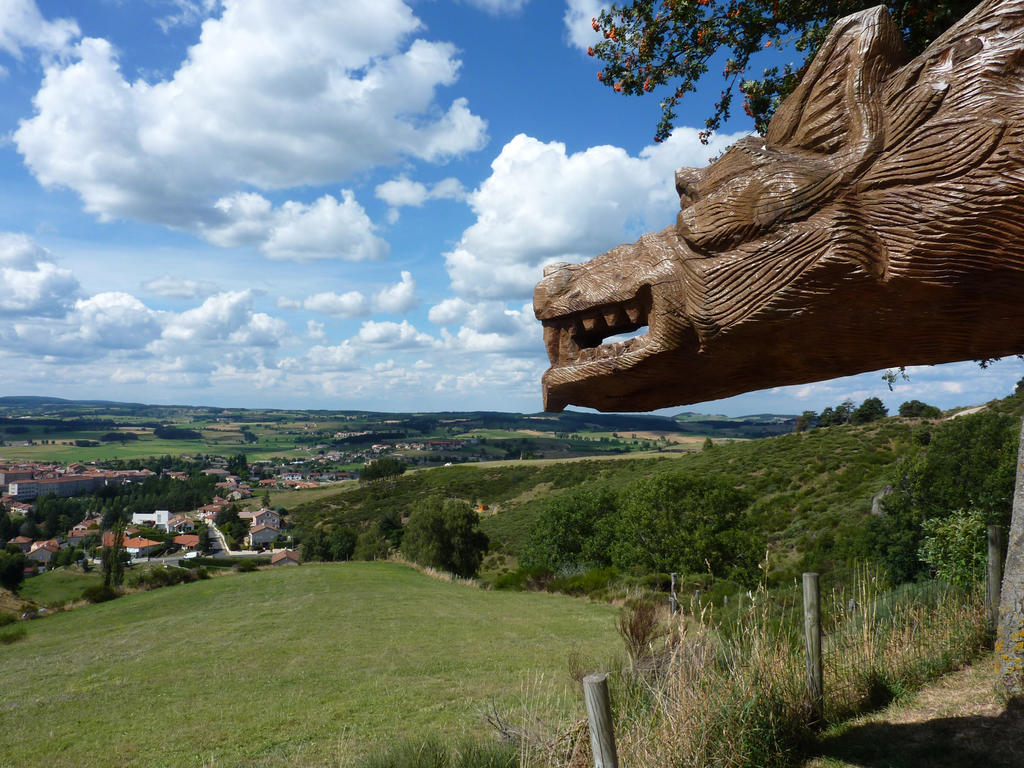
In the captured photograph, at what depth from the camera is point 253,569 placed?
38.0 m

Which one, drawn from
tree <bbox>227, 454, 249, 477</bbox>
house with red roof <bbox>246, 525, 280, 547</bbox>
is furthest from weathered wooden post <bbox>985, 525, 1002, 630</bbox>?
tree <bbox>227, 454, 249, 477</bbox>

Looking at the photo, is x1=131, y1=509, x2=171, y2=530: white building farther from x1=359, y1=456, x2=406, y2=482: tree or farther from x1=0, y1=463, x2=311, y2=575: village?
x1=359, y1=456, x2=406, y2=482: tree

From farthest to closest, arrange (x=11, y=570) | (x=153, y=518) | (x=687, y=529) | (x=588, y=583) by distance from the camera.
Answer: (x=153, y=518) → (x=11, y=570) → (x=687, y=529) → (x=588, y=583)

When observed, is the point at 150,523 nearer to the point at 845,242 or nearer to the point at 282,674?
the point at 282,674

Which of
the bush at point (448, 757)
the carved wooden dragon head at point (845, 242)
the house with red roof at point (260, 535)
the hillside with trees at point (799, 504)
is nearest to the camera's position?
the carved wooden dragon head at point (845, 242)

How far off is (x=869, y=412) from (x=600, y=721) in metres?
54.9

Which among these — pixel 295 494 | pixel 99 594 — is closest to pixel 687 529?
pixel 99 594

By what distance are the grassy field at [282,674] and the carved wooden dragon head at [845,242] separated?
4.41 meters

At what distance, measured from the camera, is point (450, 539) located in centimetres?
3859

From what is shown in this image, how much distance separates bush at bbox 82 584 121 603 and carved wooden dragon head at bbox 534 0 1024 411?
33.9 meters

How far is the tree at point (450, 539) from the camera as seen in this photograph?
3844 cm

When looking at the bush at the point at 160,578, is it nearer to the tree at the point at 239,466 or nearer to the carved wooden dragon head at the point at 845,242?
the carved wooden dragon head at the point at 845,242

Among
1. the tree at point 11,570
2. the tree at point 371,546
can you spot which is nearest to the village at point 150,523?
the tree at point 11,570

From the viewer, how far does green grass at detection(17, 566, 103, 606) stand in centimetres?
3347
